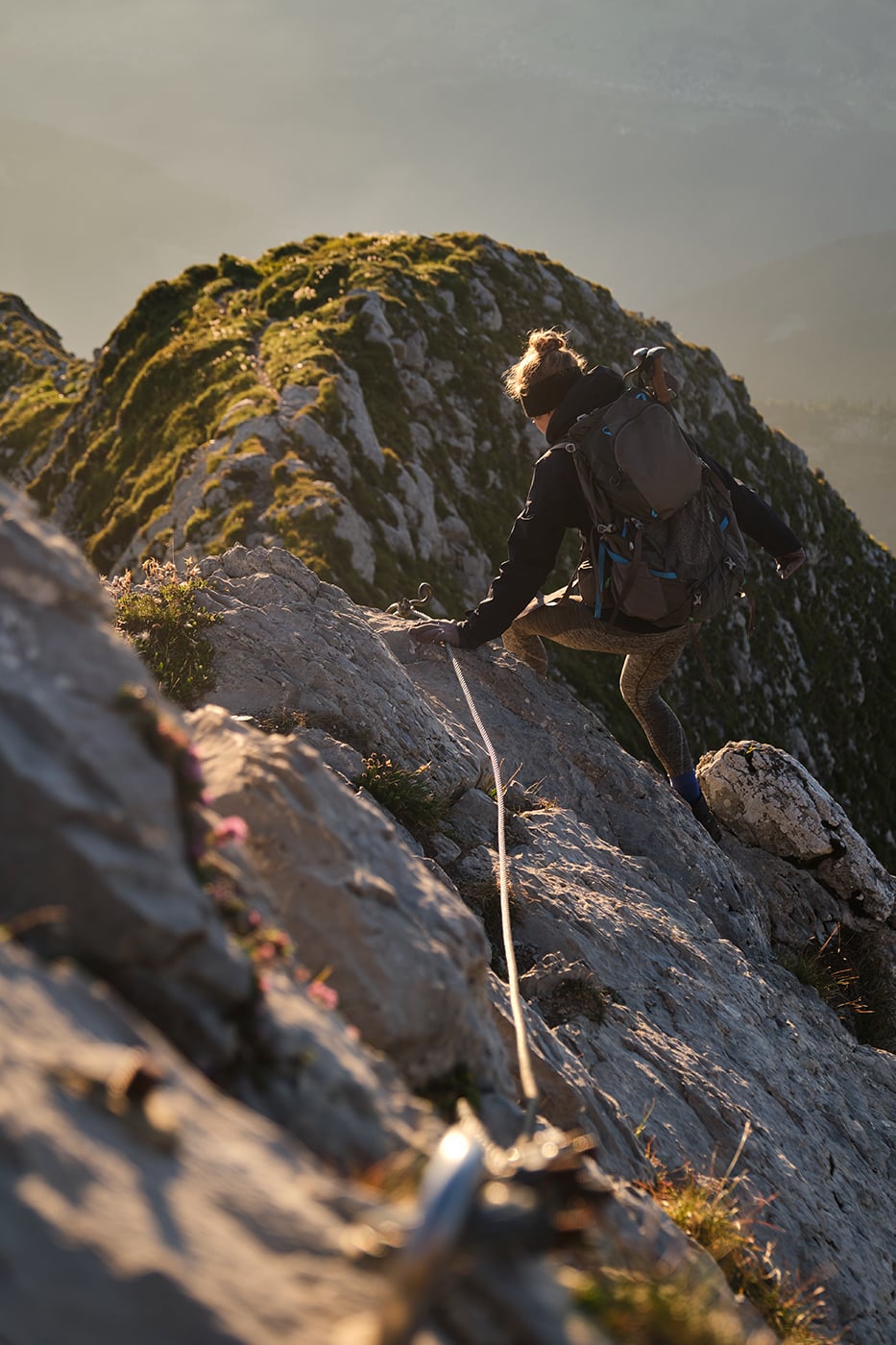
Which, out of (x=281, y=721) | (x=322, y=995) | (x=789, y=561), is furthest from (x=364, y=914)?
(x=789, y=561)

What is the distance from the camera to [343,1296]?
77.0 inches

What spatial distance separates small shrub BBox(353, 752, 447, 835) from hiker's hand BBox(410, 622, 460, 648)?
3.21 m

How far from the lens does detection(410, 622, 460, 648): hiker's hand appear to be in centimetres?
1084

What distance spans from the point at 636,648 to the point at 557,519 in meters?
2.02

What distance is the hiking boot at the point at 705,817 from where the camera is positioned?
1195 centimetres

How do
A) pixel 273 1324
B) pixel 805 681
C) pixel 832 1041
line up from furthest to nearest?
pixel 805 681, pixel 832 1041, pixel 273 1324

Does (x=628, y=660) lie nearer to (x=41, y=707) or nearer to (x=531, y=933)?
(x=531, y=933)

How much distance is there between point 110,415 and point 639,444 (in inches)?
1080

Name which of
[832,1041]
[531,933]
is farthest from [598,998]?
[832,1041]

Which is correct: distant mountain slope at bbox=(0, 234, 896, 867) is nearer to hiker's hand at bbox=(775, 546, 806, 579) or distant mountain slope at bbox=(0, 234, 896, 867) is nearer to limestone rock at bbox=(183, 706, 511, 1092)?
hiker's hand at bbox=(775, 546, 806, 579)

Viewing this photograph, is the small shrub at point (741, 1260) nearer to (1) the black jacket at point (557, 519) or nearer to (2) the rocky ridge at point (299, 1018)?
(2) the rocky ridge at point (299, 1018)

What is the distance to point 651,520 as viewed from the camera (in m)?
8.21

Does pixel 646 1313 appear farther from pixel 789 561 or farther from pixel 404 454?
pixel 404 454

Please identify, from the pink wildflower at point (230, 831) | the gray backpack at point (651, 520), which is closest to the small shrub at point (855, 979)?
the gray backpack at point (651, 520)
